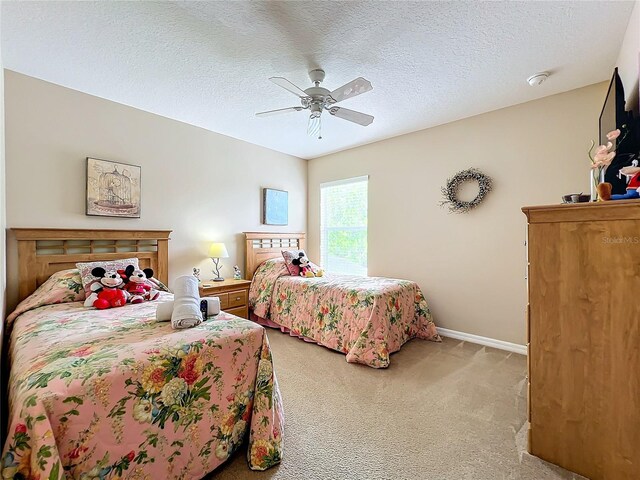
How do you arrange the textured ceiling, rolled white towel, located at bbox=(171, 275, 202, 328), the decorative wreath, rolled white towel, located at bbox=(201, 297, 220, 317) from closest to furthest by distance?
rolled white towel, located at bbox=(171, 275, 202, 328) < the textured ceiling < rolled white towel, located at bbox=(201, 297, 220, 317) < the decorative wreath

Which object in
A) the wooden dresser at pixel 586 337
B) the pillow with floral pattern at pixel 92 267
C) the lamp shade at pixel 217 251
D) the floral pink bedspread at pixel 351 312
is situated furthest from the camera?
the lamp shade at pixel 217 251

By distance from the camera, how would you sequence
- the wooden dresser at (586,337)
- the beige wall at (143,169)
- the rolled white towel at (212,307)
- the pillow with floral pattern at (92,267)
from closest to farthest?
the wooden dresser at (586,337), the rolled white towel at (212,307), the pillow with floral pattern at (92,267), the beige wall at (143,169)

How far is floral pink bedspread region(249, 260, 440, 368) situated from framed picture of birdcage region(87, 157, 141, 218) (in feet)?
6.00

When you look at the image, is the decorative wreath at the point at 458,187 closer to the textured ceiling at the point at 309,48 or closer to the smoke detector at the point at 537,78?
the textured ceiling at the point at 309,48

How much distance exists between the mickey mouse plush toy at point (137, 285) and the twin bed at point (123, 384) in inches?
6.4

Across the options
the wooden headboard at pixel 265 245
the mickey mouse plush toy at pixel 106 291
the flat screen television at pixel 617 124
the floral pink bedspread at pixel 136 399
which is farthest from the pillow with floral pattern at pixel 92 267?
the flat screen television at pixel 617 124

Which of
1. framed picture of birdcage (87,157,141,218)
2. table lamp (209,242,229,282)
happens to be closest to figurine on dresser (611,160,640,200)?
table lamp (209,242,229,282)

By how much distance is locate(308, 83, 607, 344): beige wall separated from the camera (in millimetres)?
2793

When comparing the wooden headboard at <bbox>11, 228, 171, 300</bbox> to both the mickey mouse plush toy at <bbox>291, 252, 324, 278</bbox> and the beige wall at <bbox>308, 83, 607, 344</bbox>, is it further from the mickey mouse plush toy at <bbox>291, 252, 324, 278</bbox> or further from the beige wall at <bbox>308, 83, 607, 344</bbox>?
the beige wall at <bbox>308, 83, 607, 344</bbox>

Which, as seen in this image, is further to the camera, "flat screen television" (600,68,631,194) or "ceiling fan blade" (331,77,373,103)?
"ceiling fan blade" (331,77,373,103)

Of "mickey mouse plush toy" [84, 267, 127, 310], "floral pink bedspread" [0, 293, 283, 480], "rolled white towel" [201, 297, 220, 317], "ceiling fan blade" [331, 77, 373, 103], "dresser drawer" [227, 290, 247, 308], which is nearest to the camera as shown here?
"floral pink bedspread" [0, 293, 283, 480]

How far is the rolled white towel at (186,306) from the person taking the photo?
1657mm

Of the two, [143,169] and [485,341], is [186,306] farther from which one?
[485,341]

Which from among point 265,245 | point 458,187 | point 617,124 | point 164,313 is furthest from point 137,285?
point 617,124
